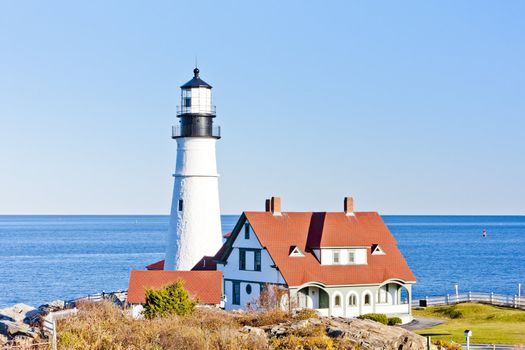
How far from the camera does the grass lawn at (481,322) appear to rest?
43.5 metres

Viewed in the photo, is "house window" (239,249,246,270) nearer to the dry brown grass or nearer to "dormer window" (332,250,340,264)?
"dormer window" (332,250,340,264)

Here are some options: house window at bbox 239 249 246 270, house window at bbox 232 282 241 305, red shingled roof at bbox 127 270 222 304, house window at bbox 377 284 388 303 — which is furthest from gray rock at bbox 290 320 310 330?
house window at bbox 377 284 388 303

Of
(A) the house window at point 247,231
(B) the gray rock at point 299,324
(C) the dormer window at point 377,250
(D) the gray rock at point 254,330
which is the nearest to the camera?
(D) the gray rock at point 254,330

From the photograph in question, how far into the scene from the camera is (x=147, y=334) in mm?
28516

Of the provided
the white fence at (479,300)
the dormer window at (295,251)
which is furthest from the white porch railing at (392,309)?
the white fence at (479,300)

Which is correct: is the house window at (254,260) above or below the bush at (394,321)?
above

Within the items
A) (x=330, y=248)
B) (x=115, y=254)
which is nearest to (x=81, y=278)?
(x=115, y=254)

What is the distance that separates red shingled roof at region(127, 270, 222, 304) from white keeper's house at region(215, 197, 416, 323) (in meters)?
1.63

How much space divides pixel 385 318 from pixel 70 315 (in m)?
22.7

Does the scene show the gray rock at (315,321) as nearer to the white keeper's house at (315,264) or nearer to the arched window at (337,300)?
the white keeper's house at (315,264)

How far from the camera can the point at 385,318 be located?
1924 inches

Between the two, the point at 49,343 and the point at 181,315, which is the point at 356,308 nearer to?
the point at 181,315

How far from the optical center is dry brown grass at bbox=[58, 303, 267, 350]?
27166 mm

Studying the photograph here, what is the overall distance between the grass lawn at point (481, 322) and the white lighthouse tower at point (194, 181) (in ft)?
46.4
